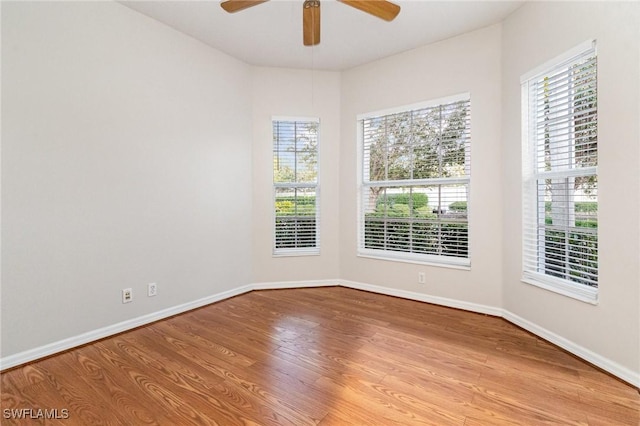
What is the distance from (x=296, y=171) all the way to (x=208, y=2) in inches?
78.2

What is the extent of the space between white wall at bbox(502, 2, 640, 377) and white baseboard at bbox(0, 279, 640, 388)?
Result: 0.13 feet

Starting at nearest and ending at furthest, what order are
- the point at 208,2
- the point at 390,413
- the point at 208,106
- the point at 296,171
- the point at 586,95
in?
1. the point at 390,413
2. the point at 586,95
3. the point at 208,2
4. the point at 208,106
5. the point at 296,171

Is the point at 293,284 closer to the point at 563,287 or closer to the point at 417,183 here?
the point at 417,183

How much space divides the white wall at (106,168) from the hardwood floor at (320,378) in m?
0.45

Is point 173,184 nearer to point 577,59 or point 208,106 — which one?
point 208,106

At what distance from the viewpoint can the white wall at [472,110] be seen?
3105mm

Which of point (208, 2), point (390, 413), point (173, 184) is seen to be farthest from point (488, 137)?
point (173, 184)

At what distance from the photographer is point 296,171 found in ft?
13.4

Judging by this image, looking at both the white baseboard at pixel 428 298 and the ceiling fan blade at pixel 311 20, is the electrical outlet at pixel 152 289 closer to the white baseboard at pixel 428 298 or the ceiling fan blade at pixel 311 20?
the white baseboard at pixel 428 298

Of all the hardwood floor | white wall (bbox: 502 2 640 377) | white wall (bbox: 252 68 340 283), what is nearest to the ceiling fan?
white wall (bbox: 502 2 640 377)

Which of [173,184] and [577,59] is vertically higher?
[577,59]

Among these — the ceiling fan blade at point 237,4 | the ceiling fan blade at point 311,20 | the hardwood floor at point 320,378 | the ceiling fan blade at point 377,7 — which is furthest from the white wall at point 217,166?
the ceiling fan blade at point 311,20

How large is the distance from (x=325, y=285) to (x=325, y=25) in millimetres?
2994

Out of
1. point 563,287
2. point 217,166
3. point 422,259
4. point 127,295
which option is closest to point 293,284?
point 422,259
